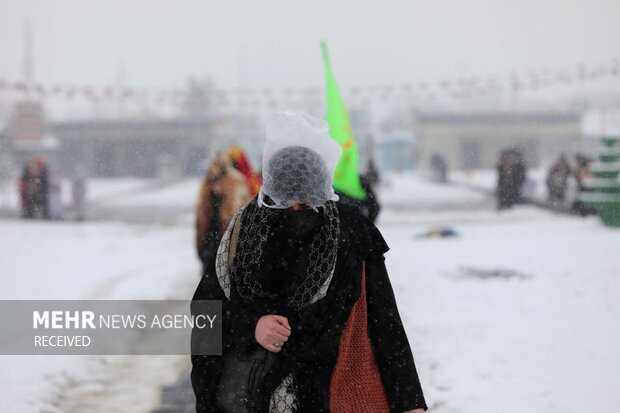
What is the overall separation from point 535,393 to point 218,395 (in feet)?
10.7

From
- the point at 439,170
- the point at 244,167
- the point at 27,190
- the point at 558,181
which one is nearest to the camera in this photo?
the point at 244,167

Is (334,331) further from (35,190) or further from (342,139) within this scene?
(35,190)

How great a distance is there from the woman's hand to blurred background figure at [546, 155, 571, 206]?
21698 mm

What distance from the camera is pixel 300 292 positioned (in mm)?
2340

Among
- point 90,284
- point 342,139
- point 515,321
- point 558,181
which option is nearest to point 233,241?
point 342,139

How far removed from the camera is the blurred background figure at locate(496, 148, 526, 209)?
22581 millimetres

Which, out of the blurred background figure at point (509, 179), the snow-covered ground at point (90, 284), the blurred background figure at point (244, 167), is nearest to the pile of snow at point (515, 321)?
the blurred background figure at point (244, 167)

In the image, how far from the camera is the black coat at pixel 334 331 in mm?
2340

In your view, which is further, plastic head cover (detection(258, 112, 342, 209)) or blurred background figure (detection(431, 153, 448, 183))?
blurred background figure (detection(431, 153, 448, 183))

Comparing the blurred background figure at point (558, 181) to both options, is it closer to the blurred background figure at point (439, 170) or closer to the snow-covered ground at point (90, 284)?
the snow-covered ground at point (90, 284)

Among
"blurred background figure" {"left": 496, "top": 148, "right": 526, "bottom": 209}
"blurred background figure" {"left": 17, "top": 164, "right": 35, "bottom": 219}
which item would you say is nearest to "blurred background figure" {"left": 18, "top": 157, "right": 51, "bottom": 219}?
"blurred background figure" {"left": 17, "top": 164, "right": 35, "bottom": 219}

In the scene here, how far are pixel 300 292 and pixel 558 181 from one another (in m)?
22.9

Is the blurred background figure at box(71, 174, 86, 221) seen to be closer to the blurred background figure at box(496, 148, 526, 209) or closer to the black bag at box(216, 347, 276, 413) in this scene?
the blurred background figure at box(496, 148, 526, 209)

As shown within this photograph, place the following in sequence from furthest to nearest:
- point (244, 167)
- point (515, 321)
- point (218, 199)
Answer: point (515, 321) → point (244, 167) → point (218, 199)
